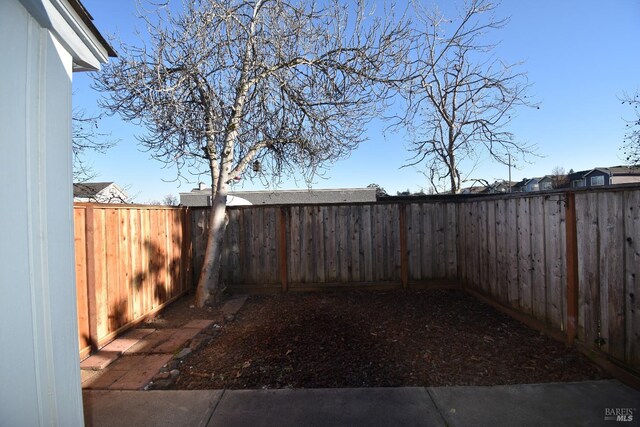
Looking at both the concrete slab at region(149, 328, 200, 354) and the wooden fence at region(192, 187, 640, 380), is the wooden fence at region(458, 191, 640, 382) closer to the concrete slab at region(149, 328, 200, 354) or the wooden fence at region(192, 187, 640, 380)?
the wooden fence at region(192, 187, 640, 380)

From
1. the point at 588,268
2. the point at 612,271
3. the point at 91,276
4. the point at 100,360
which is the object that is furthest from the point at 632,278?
the point at 91,276

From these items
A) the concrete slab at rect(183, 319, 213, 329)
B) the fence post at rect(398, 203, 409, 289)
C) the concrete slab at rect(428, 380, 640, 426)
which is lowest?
the concrete slab at rect(428, 380, 640, 426)

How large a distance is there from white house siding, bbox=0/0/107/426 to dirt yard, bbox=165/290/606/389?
1650 millimetres

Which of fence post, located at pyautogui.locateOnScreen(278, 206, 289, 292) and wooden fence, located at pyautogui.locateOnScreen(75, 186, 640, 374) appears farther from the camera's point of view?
fence post, located at pyautogui.locateOnScreen(278, 206, 289, 292)

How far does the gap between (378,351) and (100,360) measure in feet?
9.81

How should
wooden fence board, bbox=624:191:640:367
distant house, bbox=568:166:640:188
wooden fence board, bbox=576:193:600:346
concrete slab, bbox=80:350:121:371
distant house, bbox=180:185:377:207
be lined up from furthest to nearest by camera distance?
distant house, bbox=568:166:640:188 < distant house, bbox=180:185:377:207 < concrete slab, bbox=80:350:121:371 < wooden fence board, bbox=576:193:600:346 < wooden fence board, bbox=624:191:640:367

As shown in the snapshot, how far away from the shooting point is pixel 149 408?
8.21 feet

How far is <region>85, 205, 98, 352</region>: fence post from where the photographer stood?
3402mm

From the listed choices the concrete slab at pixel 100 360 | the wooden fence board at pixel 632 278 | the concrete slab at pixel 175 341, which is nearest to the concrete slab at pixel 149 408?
the concrete slab at pixel 100 360

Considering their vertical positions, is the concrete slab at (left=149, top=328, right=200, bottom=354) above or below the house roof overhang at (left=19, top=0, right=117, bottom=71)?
below

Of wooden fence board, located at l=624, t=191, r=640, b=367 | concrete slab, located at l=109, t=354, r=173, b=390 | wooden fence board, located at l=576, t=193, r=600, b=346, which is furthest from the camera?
wooden fence board, located at l=576, t=193, r=600, b=346

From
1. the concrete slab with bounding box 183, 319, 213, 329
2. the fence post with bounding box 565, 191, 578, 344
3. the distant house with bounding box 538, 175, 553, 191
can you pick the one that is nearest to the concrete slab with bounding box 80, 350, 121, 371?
the concrete slab with bounding box 183, 319, 213, 329

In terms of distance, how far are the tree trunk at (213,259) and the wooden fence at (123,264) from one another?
0.65 metres

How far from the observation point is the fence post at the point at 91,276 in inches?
134
